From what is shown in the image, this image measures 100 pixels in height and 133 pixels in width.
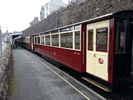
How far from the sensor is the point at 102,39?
4.60 metres

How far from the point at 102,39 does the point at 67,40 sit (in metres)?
2.69

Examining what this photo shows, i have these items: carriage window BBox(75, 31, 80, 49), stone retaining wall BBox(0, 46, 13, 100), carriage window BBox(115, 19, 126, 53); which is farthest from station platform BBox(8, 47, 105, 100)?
carriage window BBox(115, 19, 126, 53)

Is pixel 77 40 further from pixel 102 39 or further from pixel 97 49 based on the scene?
pixel 102 39

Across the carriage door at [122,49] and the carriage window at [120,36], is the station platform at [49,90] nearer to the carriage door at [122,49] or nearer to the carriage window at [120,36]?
the carriage door at [122,49]

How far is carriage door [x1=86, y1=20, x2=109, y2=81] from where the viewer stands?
4.47 metres

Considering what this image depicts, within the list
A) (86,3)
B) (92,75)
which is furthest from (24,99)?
(86,3)

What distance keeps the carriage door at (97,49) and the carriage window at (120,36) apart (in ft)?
1.19

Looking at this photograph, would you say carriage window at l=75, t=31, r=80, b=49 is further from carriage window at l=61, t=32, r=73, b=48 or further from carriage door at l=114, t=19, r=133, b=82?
carriage door at l=114, t=19, r=133, b=82

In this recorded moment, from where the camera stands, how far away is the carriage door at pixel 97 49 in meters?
4.47

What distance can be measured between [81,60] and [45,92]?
2203 millimetres

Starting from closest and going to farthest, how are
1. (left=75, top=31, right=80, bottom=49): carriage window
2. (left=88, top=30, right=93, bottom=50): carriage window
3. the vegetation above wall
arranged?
(left=88, top=30, right=93, bottom=50): carriage window → (left=75, top=31, right=80, bottom=49): carriage window → the vegetation above wall

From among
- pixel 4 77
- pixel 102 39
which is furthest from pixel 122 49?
pixel 4 77

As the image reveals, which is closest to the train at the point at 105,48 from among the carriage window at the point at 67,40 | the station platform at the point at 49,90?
the carriage window at the point at 67,40

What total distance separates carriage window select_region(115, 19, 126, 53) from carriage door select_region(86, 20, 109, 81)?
36 centimetres
